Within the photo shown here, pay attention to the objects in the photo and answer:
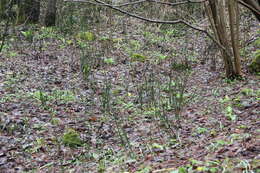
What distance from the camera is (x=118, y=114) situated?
17.1 feet

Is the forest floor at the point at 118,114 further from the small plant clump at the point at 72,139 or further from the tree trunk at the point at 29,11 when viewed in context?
the tree trunk at the point at 29,11

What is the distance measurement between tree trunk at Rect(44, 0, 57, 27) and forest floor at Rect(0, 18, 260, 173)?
1.58 m

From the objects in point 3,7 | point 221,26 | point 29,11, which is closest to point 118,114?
point 221,26

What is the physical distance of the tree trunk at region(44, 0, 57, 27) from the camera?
10789 mm

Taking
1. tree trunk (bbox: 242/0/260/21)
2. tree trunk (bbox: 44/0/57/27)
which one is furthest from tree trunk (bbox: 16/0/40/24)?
tree trunk (bbox: 242/0/260/21)

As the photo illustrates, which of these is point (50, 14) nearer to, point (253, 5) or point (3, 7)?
point (3, 7)

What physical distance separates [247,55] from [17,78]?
18.6 ft

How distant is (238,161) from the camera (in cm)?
255

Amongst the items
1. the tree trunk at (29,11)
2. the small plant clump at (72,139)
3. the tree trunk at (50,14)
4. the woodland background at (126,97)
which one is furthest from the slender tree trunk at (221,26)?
the tree trunk at (29,11)

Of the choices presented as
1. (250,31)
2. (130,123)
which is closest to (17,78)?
(130,123)

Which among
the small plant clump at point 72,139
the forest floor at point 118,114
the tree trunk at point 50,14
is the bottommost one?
the small plant clump at point 72,139

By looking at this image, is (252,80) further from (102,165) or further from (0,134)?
(0,134)

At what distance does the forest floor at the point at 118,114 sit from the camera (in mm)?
3289

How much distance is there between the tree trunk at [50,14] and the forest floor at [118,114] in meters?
1.58
